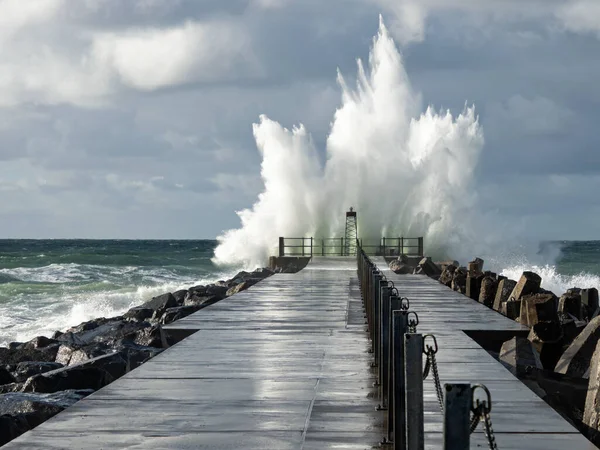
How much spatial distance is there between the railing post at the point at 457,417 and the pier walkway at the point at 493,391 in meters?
2.66

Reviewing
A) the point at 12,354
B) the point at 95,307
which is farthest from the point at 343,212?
the point at 12,354

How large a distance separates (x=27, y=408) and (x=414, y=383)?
14.4 ft

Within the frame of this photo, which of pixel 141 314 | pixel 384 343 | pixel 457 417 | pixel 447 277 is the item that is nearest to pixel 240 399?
pixel 384 343

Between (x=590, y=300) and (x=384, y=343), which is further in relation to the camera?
(x=590, y=300)

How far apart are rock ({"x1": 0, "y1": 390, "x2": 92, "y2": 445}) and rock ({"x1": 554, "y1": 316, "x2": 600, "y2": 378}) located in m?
5.14

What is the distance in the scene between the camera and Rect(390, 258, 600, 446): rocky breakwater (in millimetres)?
7938

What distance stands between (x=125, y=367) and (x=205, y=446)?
5325mm

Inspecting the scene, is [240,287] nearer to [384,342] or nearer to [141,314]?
[141,314]

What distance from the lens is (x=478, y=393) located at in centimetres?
682

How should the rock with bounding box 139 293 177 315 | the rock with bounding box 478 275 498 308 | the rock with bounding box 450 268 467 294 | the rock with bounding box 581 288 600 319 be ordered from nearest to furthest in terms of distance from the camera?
the rock with bounding box 581 288 600 319
the rock with bounding box 478 275 498 308
the rock with bounding box 450 268 467 294
the rock with bounding box 139 293 177 315

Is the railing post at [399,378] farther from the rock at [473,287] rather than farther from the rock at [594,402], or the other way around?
the rock at [473,287]

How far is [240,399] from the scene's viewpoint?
6.90 m

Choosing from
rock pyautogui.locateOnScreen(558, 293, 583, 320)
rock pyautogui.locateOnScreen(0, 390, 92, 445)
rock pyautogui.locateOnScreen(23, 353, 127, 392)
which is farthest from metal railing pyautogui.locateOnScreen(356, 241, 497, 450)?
rock pyautogui.locateOnScreen(558, 293, 583, 320)

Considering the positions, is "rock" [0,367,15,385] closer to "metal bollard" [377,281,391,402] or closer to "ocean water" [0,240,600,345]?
"metal bollard" [377,281,391,402]
